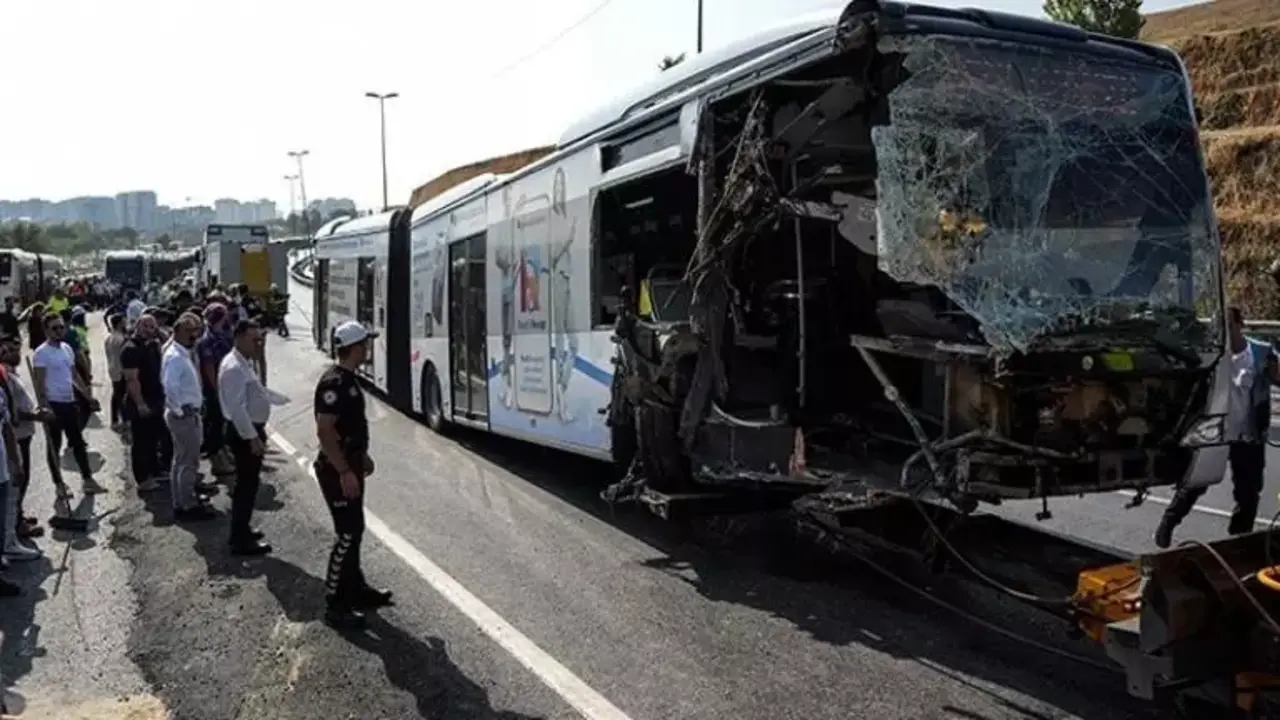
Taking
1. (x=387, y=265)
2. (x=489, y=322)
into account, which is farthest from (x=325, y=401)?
(x=387, y=265)

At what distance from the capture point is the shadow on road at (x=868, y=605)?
17.7 ft

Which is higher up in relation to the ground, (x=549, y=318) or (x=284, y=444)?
(x=549, y=318)

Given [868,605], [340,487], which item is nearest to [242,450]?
[340,487]

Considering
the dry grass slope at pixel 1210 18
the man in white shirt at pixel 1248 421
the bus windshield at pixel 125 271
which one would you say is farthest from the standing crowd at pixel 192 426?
the bus windshield at pixel 125 271

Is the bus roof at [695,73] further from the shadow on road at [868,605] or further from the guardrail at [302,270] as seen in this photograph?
the guardrail at [302,270]

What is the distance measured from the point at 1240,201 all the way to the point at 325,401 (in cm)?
3282

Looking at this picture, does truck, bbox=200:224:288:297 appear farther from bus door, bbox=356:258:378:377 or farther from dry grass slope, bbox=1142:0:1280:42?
dry grass slope, bbox=1142:0:1280:42

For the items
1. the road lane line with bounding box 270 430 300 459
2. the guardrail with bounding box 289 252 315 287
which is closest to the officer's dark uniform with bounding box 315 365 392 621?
the road lane line with bounding box 270 430 300 459

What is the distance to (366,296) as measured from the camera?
19281mm

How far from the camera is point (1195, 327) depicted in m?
6.24

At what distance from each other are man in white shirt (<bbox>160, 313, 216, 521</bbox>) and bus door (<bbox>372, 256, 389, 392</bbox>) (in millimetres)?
8088

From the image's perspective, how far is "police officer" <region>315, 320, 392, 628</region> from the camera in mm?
6551

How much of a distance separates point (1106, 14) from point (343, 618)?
139 ft

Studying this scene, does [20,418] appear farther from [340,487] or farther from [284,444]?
[284,444]
